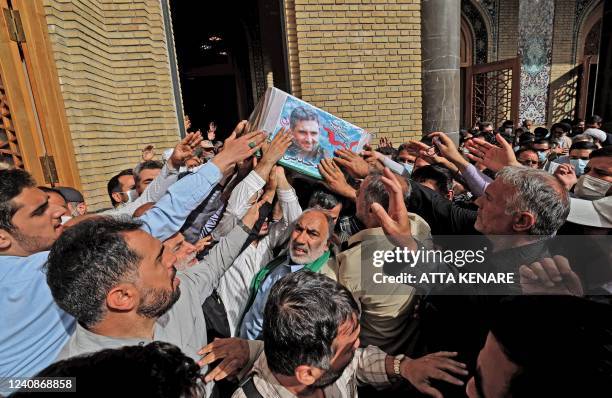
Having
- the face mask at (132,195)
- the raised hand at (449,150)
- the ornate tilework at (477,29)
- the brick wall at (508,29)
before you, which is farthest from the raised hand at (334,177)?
the brick wall at (508,29)

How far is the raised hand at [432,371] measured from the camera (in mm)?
1291

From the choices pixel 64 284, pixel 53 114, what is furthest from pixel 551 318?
pixel 53 114

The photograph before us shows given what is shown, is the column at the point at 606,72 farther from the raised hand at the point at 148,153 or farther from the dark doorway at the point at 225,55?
the raised hand at the point at 148,153

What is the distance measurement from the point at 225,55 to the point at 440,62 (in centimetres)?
1004

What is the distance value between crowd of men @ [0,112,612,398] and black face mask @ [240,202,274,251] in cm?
2

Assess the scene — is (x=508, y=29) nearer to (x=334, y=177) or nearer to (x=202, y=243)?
(x=334, y=177)

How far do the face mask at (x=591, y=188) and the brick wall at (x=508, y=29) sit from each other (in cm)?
1086

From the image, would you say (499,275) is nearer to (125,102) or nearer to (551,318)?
(551,318)

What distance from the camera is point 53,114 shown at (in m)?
3.54

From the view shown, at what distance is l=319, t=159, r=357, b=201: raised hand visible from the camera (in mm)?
2131

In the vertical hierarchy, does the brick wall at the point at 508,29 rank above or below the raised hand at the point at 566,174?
above

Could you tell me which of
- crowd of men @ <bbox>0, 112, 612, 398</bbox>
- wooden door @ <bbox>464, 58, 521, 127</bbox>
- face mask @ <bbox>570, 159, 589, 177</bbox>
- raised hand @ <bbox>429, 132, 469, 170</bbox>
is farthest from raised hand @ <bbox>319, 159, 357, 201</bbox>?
wooden door @ <bbox>464, 58, 521, 127</bbox>

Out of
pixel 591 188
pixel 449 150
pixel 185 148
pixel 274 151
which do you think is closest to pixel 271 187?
pixel 274 151

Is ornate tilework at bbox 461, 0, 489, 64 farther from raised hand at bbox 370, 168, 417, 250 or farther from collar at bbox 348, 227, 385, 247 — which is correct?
raised hand at bbox 370, 168, 417, 250
